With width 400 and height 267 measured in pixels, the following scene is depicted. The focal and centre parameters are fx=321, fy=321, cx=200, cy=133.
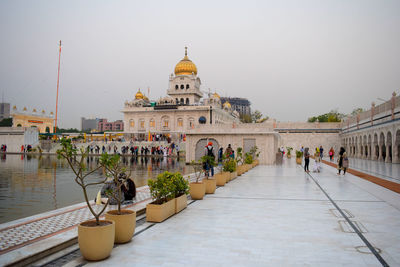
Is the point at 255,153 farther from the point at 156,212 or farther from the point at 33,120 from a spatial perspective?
the point at 33,120

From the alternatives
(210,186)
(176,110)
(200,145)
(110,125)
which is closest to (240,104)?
(110,125)

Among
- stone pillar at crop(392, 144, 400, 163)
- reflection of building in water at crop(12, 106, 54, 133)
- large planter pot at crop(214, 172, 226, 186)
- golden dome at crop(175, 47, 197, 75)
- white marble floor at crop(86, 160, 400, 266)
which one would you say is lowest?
white marble floor at crop(86, 160, 400, 266)

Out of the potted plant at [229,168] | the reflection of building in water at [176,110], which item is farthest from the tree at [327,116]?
the potted plant at [229,168]

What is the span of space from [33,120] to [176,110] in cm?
4096

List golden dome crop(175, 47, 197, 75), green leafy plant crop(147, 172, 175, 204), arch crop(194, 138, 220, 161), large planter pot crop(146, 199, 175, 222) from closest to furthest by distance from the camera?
1. large planter pot crop(146, 199, 175, 222)
2. green leafy plant crop(147, 172, 175, 204)
3. arch crop(194, 138, 220, 161)
4. golden dome crop(175, 47, 197, 75)

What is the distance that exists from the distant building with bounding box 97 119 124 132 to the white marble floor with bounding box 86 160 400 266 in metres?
167

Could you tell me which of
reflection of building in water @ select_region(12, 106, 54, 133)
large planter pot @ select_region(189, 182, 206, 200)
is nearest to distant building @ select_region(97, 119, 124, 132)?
reflection of building in water @ select_region(12, 106, 54, 133)

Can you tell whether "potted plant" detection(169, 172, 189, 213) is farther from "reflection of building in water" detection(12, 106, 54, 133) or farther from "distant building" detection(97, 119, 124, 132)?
"distant building" detection(97, 119, 124, 132)

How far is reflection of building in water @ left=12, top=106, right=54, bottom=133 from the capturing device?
77188 mm

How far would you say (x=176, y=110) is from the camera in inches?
2596

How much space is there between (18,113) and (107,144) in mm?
39403

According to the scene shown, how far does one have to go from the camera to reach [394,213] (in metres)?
7.96

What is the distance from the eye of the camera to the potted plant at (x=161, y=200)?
7.04 meters

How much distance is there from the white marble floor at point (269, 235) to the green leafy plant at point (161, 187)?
1.86 ft
